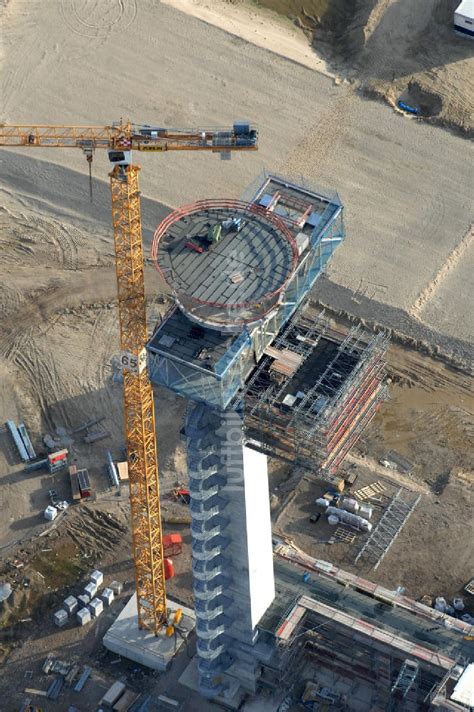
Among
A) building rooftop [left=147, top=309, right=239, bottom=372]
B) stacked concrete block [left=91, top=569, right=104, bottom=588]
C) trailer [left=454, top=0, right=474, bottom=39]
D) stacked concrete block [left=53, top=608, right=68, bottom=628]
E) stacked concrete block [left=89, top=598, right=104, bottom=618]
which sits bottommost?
stacked concrete block [left=53, top=608, right=68, bottom=628]

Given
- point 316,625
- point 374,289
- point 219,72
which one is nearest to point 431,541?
point 316,625

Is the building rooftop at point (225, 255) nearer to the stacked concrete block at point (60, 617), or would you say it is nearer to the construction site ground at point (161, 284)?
the construction site ground at point (161, 284)

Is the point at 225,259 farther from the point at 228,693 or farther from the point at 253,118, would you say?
the point at 253,118

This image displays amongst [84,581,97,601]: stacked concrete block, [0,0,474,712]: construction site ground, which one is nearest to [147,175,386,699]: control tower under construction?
[84,581,97,601]: stacked concrete block

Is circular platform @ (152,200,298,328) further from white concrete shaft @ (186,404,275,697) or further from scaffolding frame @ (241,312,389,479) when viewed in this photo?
white concrete shaft @ (186,404,275,697)

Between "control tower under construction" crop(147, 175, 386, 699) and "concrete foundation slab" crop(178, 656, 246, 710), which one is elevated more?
"control tower under construction" crop(147, 175, 386, 699)

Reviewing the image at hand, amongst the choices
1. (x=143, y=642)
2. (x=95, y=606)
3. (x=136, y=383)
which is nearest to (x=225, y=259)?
(x=136, y=383)
